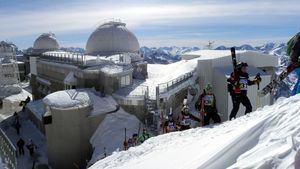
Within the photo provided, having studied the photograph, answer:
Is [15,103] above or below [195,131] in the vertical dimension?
below

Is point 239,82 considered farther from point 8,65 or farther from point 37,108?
point 8,65

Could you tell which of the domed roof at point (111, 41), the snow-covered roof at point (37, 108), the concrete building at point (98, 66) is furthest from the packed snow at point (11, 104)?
the domed roof at point (111, 41)

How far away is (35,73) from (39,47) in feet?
32.3

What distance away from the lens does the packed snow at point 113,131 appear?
2110 centimetres

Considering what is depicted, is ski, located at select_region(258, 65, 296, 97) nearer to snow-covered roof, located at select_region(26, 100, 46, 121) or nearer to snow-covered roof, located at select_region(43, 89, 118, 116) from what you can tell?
snow-covered roof, located at select_region(43, 89, 118, 116)

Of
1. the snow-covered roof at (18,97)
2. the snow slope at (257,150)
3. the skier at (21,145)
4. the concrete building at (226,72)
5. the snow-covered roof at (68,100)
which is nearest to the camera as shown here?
the snow slope at (257,150)

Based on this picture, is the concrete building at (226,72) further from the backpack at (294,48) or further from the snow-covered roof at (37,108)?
the backpack at (294,48)

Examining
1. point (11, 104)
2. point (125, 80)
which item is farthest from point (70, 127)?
point (11, 104)

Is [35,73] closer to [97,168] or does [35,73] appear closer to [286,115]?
[97,168]

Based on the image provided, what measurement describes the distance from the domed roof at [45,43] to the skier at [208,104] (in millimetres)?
43505

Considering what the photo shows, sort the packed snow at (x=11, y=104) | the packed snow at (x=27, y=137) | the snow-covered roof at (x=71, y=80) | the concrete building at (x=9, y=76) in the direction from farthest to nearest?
the concrete building at (x=9, y=76), the packed snow at (x=11, y=104), the snow-covered roof at (x=71, y=80), the packed snow at (x=27, y=137)

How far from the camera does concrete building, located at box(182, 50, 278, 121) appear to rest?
24250 millimetres

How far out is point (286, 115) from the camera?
6203 mm

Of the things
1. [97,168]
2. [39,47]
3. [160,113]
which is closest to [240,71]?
[97,168]
